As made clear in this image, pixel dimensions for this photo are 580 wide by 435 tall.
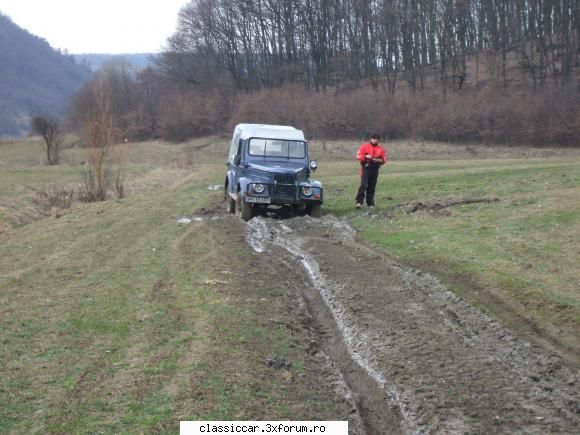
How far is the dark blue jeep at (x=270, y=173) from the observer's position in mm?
17562

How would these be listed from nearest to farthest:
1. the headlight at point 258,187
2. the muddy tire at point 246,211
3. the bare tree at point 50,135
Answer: the headlight at point 258,187, the muddy tire at point 246,211, the bare tree at point 50,135

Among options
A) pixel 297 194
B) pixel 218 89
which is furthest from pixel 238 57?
A: pixel 297 194

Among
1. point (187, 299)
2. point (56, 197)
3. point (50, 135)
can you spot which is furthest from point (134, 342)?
point (50, 135)

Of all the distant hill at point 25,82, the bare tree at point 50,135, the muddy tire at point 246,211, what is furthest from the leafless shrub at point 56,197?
the distant hill at point 25,82

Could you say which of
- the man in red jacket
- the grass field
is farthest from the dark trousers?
the grass field

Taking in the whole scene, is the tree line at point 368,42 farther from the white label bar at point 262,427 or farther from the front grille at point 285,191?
the white label bar at point 262,427

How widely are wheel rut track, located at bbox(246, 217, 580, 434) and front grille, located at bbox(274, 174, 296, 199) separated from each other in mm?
6026

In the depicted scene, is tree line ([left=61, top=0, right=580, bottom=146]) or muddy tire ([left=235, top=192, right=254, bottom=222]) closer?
muddy tire ([left=235, top=192, right=254, bottom=222])

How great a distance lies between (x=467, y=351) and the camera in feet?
24.6

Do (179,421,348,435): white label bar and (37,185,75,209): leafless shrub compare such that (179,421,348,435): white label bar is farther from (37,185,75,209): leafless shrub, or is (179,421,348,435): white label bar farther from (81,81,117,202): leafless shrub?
(81,81,117,202): leafless shrub

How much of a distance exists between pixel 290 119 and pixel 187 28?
3130cm

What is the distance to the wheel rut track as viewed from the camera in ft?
19.7

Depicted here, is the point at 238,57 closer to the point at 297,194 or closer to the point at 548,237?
the point at 297,194

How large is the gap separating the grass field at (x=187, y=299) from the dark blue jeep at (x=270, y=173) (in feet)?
4.65
